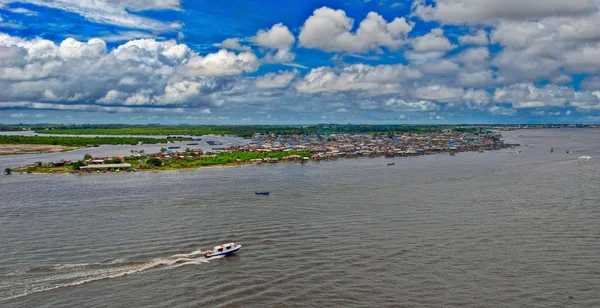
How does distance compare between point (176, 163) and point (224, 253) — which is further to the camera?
point (176, 163)

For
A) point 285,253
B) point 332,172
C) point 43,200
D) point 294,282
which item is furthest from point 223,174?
point 294,282

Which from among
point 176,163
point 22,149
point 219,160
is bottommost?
point 176,163

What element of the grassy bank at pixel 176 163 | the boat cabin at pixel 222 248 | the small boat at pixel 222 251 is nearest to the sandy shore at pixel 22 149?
the grassy bank at pixel 176 163

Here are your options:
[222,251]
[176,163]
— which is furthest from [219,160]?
[222,251]

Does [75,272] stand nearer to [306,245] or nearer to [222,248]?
[222,248]

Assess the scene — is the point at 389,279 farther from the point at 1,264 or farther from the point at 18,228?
the point at 18,228

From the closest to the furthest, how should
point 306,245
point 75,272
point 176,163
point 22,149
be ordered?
point 75,272 → point 306,245 → point 176,163 → point 22,149
